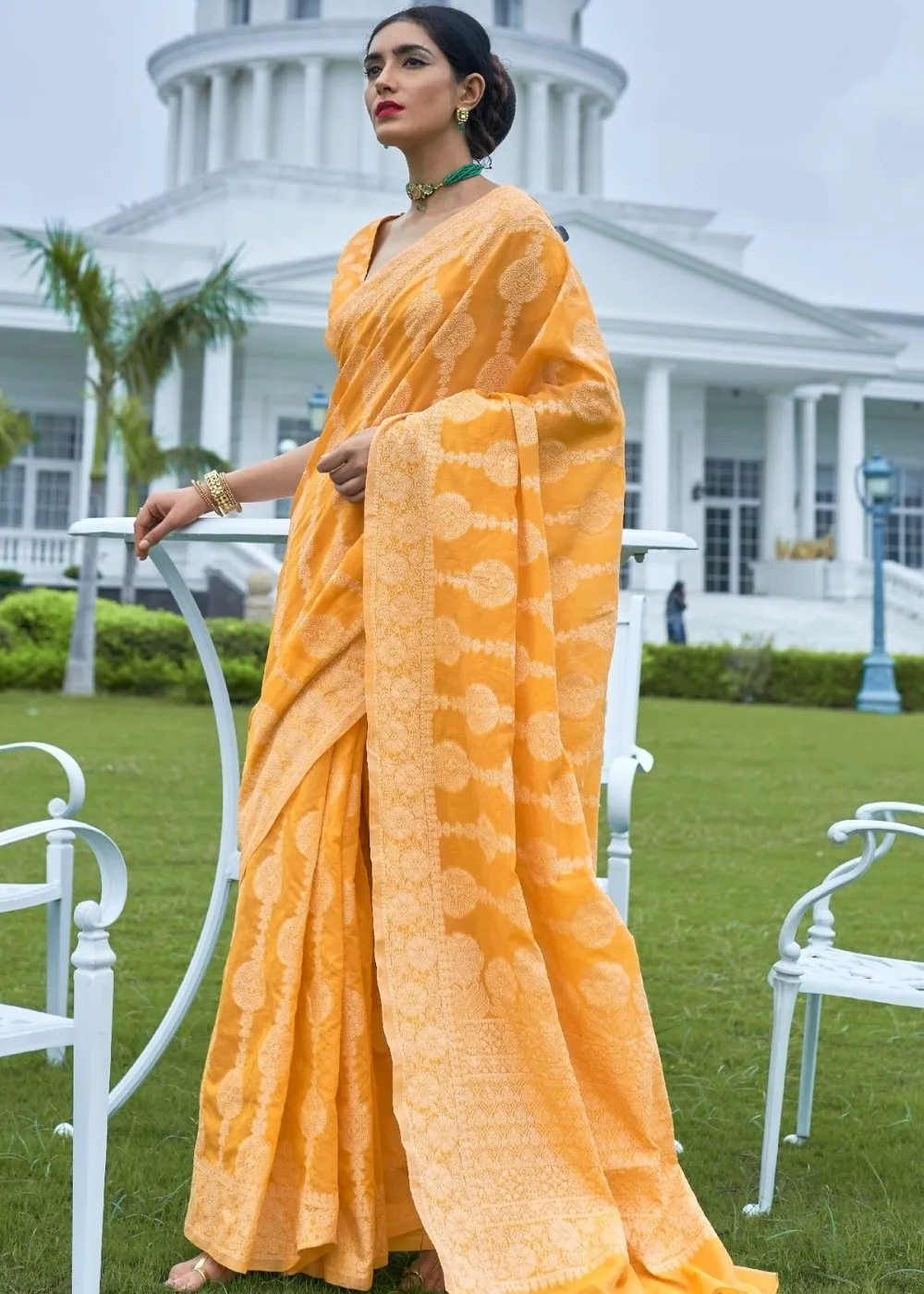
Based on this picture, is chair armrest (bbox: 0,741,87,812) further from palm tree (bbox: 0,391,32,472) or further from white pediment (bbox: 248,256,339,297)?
white pediment (bbox: 248,256,339,297)

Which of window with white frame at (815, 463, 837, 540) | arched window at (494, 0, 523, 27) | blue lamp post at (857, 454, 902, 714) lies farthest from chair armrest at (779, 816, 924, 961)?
arched window at (494, 0, 523, 27)

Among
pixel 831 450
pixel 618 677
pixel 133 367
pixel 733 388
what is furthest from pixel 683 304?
pixel 618 677

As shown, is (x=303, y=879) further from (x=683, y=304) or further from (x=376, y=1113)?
(x=683, y=304)

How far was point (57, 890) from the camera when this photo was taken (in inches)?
128

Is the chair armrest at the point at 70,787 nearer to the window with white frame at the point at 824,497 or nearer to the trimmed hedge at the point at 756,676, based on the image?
the trimmed hedge at the point at 756,676

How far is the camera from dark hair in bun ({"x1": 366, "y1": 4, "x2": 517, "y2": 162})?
244 centimetres

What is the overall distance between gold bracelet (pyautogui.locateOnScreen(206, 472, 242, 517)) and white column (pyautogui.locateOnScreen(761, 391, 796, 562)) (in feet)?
78.3

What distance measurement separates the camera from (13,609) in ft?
49.3

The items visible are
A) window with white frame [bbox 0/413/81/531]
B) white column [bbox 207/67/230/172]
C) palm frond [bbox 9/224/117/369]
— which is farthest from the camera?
white column [bbox 207/67/230/172]

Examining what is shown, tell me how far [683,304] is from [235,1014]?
24.0 meters

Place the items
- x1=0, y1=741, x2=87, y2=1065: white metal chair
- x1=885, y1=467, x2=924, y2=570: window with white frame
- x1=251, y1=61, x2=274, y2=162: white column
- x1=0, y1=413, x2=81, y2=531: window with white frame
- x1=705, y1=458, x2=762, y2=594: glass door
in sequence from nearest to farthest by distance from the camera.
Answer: x1=0, y1=741, x2=87, y2=1065: white metal chair → x1=0, y1=413, x2=81, y2=531: window with white frame → x1=705, y1=458, x2=762, y2=594: glass door → x1=885, y1=467, x2=924, y2=570: window with white frame → x1=251, y1=61, x2=274, y2=162: white column

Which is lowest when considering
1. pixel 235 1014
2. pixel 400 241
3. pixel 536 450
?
pixel 235 1014

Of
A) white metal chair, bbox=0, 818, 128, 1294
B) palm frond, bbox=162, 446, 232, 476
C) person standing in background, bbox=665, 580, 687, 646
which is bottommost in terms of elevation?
white metal chair, bbox=0, 818, 128, 1294

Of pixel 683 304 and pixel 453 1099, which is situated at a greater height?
pixel 683 304
